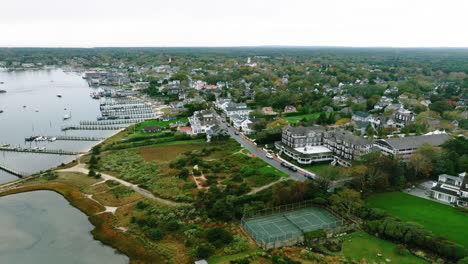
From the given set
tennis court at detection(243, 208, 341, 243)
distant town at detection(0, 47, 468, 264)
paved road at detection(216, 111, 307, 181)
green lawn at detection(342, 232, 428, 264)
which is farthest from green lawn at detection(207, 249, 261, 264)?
paved road at detection(216, 111, 307, 181)

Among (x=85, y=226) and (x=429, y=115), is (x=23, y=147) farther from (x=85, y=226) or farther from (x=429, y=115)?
(x=429, y=115)

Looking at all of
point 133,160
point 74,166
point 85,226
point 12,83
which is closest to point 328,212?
point 85,226

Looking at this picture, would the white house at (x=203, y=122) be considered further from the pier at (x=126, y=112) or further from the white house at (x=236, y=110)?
the pier at (x=126, y=112)

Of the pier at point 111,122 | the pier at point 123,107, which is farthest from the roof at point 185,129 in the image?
the pier at point 123,107

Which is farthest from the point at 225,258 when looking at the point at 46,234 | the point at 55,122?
the point at 55,122

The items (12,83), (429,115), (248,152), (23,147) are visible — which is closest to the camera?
(248,152)
